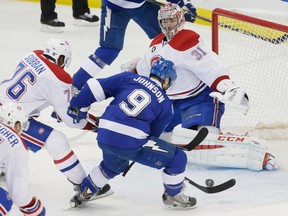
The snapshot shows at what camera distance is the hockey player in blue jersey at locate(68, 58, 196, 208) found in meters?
3.80

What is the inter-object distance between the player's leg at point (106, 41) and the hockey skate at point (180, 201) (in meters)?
1.40

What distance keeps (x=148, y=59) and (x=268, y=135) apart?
33.6 inches

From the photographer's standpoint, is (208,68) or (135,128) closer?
(135,128)

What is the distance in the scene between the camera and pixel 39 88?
4090 millimetres

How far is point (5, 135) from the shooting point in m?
3.38

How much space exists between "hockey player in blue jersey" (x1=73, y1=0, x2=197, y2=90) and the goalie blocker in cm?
87

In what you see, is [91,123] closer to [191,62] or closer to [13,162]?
[191,62]

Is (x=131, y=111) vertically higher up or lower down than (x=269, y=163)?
higher up

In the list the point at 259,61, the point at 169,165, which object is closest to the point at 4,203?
the point at 169,165

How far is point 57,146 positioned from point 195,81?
0.85m

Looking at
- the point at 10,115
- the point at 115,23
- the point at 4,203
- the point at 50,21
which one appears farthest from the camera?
the point at 50,21

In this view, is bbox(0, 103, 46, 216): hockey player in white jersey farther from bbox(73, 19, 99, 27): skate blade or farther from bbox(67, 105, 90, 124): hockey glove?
bbox(73, 19, 99, 27): skate blade

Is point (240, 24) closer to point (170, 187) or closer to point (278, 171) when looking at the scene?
point (278, 171)

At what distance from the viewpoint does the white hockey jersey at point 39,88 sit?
13.4 ft
